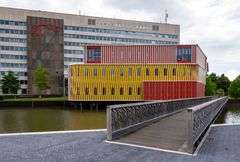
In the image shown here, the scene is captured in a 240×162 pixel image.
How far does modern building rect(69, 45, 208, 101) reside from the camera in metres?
31.6

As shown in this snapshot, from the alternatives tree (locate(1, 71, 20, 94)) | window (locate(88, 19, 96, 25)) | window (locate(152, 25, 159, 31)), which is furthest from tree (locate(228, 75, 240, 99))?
tree (locate(1, 71, 20, 94))

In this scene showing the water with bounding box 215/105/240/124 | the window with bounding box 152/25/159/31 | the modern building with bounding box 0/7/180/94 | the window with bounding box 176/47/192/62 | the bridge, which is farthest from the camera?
the window with bounding box 152/25/159/31

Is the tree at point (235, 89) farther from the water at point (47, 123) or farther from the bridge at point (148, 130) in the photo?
the bridge at point (148, 130)

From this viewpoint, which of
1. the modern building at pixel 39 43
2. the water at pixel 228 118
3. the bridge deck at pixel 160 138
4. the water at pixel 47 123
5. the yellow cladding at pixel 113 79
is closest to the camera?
the bridge deck at pixel 160 138

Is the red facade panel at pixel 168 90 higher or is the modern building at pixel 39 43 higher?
the modern building at pixel 39 43

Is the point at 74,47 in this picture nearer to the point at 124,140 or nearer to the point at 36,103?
the point at 36,103

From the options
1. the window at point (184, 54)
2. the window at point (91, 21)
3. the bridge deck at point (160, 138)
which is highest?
the window at point (91, 21)

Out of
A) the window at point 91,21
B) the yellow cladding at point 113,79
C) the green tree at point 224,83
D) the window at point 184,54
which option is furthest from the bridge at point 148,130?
the green tree at point 224,83

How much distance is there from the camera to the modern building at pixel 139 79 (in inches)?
1244

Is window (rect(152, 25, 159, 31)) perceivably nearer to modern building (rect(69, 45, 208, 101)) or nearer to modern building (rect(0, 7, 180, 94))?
modern building (rect(0, 7, 180, 94))

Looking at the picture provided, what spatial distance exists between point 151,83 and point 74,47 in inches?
1453

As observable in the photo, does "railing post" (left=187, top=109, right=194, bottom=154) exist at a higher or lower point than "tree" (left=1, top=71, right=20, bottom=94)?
lower

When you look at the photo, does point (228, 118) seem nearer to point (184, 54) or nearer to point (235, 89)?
point (184, 54)

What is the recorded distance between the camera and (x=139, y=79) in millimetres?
32469
